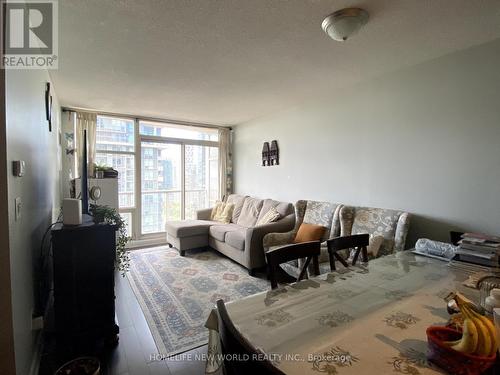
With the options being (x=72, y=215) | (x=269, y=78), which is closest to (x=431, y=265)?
(x=269, y=78)

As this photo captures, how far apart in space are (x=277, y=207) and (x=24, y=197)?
9.88ft

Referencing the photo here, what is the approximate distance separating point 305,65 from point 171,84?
1587 millimetres

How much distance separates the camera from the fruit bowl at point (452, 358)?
73cm

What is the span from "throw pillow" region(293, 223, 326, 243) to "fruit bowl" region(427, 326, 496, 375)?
213 centimetres

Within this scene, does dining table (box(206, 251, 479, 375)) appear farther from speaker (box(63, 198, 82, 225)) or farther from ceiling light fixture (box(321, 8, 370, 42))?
ceiling light fixture (box(321, 8, 370, 42))

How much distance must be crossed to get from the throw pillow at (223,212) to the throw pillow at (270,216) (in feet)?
3.06

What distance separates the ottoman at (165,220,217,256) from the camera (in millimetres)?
4180

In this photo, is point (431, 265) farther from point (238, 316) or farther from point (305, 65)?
point (305, 65)

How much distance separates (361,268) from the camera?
1.65 meters

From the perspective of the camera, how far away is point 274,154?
14.7 feet

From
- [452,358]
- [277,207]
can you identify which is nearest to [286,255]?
[452,358]

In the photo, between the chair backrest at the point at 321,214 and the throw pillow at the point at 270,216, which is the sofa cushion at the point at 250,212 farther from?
the chair backrest at the point at 321,214

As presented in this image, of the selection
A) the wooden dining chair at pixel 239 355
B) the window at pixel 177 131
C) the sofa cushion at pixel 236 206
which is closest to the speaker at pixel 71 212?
the wooden dining chair at pixel 239 355

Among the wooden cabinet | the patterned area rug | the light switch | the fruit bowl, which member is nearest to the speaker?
the wooden cabinet
